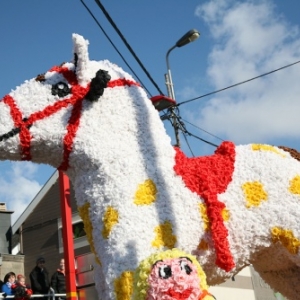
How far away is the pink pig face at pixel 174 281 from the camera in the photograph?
2424 millimetres

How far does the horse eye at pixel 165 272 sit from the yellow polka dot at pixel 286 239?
98 centimetres

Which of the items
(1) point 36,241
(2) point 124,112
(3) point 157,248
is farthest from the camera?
(1) point 36,241

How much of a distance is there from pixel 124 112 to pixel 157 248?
933 millimetres

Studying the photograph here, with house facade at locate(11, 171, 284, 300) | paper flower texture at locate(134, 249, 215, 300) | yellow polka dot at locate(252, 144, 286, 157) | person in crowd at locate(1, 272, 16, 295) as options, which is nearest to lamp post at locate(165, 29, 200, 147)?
person in crowd at locate(1, 272, 16, 295)

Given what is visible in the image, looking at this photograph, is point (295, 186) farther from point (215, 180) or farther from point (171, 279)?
point (171, 279)

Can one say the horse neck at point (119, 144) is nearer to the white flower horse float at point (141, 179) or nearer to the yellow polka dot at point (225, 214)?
the white flower horse float at point (141, 179)

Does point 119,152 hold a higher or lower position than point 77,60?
lower

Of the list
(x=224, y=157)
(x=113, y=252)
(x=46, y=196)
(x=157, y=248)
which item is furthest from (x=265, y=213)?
(x=46, y=196)

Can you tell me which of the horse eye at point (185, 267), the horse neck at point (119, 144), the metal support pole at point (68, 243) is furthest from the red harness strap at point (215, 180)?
the metal support pole at point (68, 243)

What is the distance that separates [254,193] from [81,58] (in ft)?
4.49

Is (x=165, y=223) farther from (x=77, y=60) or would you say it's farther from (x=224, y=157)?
(x=77, y=60)

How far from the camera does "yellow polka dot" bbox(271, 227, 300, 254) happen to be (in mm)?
3160

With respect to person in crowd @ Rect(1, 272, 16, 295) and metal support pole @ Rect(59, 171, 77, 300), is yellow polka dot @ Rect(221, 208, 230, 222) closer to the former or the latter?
metal support pole @ Rect(59, 171, 77, 300)

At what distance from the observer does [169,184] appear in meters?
3.17
